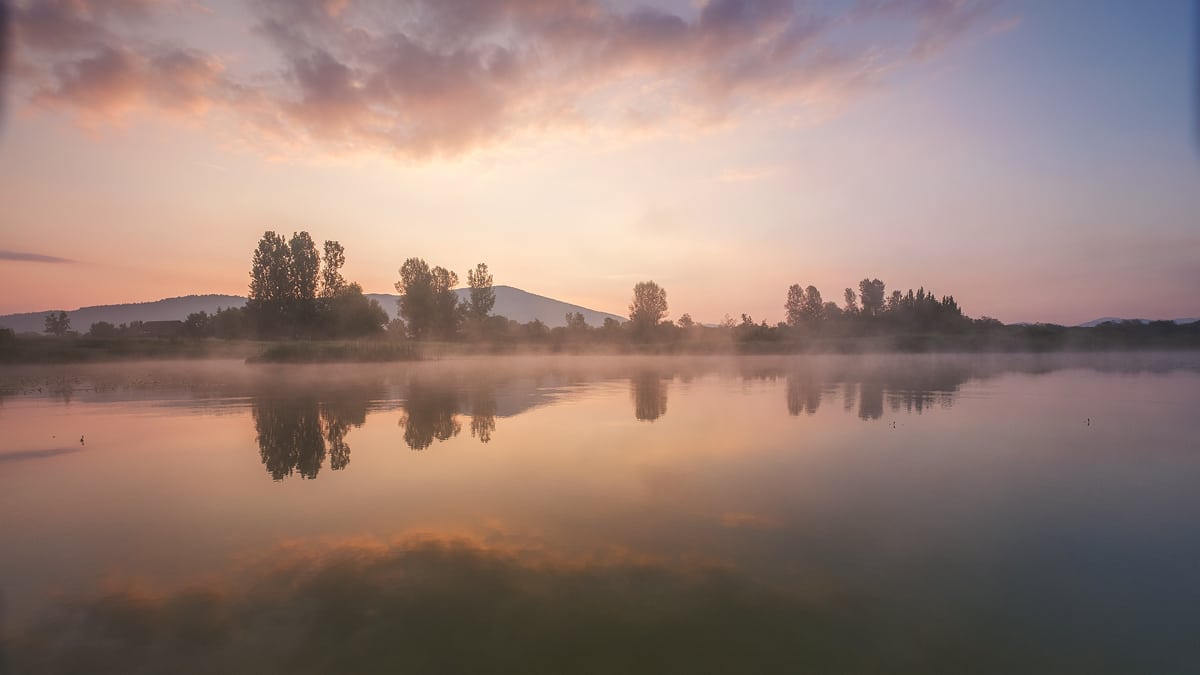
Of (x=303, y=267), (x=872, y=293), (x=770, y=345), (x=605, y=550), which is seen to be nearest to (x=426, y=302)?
(x=303, y=267)

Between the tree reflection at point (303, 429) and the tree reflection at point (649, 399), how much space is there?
10.8m

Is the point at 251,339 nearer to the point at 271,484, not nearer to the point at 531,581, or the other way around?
the point at 271,484

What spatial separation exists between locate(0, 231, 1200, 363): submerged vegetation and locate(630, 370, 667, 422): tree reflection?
3996 cm

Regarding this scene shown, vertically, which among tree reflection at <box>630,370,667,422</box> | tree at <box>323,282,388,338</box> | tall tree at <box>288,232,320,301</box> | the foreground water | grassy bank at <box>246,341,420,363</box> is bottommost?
the foreground water

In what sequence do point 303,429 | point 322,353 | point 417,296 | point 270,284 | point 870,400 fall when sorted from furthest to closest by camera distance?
point 417,296 < point 270,284 < point 322,353 < point 870,400 < point 303,429

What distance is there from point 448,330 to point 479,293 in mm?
10704

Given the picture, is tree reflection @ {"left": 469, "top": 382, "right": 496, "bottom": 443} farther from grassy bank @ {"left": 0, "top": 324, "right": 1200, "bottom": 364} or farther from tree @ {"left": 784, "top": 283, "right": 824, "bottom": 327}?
tree @ {"left": 784, "top": 283, "right": 824, "bottom": 327}

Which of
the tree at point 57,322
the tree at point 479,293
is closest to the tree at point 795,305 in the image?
the tree at point 479,293

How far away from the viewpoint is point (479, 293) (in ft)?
342

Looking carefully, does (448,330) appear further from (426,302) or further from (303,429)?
(303,429)

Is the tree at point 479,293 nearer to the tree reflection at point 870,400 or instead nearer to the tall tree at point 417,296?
the tall tree at point 417,296

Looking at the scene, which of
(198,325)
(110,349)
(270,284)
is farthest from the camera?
(198,325)

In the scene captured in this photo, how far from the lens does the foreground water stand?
5.21 meters

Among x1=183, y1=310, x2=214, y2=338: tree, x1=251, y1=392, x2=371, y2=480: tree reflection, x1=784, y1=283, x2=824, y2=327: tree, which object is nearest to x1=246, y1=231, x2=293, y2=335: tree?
x1=183, y1=310, x2=214, y2=338: tree
